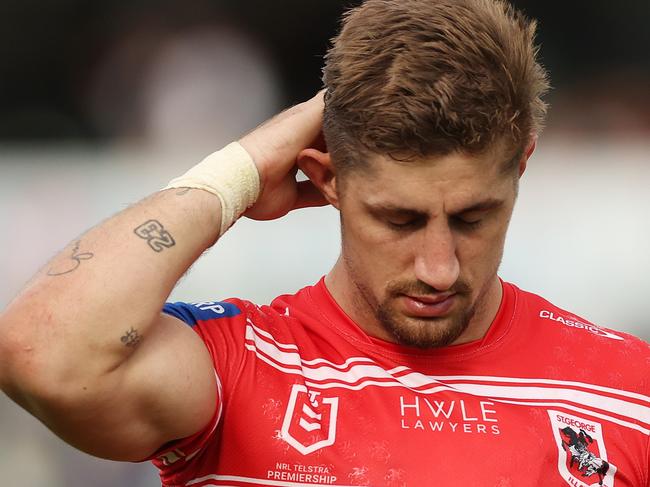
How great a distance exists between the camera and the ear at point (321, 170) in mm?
2389

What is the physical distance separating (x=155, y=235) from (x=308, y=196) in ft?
Answer: 1.94

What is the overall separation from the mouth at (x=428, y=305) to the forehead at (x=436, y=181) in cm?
20

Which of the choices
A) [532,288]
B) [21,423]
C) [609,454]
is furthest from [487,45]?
[21,423]

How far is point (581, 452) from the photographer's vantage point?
7.24ft

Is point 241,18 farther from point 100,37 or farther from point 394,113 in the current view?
point 394,113

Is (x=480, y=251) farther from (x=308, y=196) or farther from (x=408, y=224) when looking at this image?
(x=308, y=196)

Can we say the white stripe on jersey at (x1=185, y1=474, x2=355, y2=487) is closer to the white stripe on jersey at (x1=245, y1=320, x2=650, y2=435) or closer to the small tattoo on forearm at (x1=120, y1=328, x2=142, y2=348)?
the white stripe on jersey at (x1=245, y1=320, x2=650, y2=435)

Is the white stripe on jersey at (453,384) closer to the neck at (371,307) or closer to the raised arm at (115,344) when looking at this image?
the neck at (371,307)

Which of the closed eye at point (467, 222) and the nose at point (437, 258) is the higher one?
the closed eye at point (467, 222)

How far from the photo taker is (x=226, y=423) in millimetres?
2145

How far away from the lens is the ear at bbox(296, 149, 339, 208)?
239 cm

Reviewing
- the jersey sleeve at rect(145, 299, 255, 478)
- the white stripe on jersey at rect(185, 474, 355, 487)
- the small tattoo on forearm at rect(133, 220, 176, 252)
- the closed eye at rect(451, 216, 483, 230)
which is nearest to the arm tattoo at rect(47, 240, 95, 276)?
Answer: the small tattoo on forearm at rect(133, 220, 176, 252)

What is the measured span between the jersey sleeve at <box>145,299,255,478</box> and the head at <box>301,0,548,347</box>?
32cm

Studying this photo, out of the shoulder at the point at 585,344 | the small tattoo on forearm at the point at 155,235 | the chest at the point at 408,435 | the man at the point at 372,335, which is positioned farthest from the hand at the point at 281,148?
the shoulder at the point at 585,344
